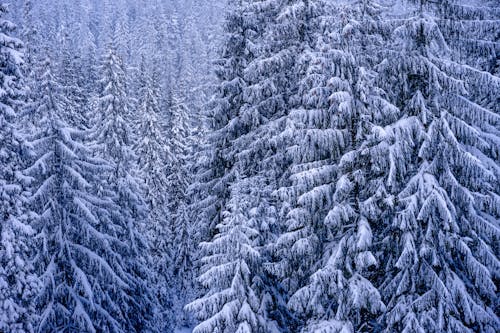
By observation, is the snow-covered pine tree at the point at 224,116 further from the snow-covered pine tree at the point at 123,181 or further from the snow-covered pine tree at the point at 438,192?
the snow-covered pine tree at the point at 438,192

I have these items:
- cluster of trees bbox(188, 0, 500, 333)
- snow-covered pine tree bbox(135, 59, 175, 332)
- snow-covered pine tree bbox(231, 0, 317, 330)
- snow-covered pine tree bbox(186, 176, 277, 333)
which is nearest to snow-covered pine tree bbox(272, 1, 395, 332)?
cluster of trees bbox(188, 0, 500, 333)

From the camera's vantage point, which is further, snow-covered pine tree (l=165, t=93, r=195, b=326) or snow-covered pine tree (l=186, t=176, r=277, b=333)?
snow-covered pine tree (l=165, t=93, r=195, b=326)

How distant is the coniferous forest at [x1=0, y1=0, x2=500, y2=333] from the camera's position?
12.4 meters

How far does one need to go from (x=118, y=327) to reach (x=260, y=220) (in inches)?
376

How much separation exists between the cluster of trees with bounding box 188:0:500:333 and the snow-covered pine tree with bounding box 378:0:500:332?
4cm

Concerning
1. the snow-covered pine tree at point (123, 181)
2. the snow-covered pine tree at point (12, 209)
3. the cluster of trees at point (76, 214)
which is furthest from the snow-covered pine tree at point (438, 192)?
the snow-covered pine tree at point (123, 181)

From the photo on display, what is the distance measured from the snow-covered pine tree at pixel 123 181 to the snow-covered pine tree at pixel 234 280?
9552 mm


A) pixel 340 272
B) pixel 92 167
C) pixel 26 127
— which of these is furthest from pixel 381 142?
pixel 26 127

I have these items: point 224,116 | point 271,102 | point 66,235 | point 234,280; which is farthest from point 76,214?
point 271,102

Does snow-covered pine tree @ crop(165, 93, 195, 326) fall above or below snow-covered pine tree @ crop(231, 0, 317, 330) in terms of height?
below

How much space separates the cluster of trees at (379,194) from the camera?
480 inches

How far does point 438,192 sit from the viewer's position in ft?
39.5

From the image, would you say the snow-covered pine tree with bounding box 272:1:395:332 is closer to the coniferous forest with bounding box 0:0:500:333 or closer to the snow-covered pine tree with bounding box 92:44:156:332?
the coniferous forest with bounding box 0:0:500:333

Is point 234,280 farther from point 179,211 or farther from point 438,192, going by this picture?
point 179,211
